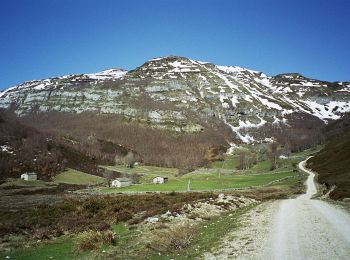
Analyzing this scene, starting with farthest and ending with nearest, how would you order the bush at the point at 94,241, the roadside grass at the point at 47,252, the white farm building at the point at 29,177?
the white farm building at the point at 29,177 < the bush at the point at 94,241 < the roadside grass at the point at 47,252

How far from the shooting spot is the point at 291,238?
25422mm

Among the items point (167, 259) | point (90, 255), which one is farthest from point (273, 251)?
point (90, 255)

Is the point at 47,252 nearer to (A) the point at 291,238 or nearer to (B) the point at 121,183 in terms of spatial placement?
(A) the point at 291,238

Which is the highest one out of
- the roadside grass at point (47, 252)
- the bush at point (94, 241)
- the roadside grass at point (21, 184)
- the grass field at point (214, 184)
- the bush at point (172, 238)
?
the bush at point (94, 241)

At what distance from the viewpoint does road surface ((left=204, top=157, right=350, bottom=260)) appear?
69.7ft

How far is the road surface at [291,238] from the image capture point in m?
21.2

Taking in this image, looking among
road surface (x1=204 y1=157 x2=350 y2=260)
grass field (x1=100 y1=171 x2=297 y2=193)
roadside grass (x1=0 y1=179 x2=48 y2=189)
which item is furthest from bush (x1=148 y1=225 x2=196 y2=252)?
roadside grass (x1=0 y1=179 x2=48 y2=189)

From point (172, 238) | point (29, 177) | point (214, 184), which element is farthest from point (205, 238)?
→ point (29, 177)

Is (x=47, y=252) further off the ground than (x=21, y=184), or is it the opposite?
(x=47, y=252)

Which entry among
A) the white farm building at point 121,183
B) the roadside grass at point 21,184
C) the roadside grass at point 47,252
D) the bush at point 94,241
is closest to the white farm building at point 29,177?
the roadside grass at point 21,184

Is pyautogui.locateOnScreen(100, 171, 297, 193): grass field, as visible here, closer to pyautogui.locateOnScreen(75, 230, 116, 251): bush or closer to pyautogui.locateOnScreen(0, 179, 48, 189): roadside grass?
pyautogui.locateOnScreen(0, 179, 48, 189): roadside grass

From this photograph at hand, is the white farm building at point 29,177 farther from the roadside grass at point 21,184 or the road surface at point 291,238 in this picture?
the road surface at point 291,238

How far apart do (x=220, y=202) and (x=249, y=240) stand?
83.4ft

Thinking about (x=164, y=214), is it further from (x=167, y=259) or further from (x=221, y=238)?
(x=167, y=259)
